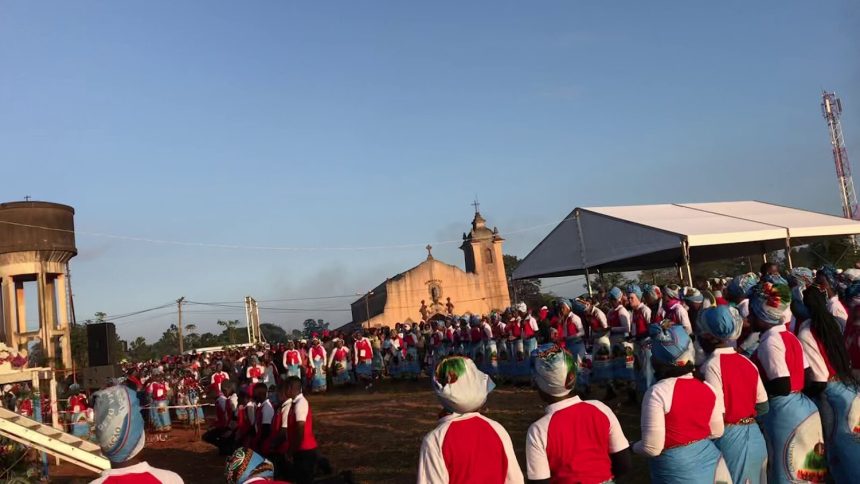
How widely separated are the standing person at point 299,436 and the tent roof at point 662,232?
12227mm

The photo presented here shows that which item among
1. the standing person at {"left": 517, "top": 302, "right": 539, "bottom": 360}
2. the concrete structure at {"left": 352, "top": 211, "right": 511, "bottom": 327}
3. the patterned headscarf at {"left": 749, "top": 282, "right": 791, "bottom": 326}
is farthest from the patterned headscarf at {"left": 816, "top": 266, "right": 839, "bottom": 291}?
the concrete structure at {"left": 352, "top": 211, "right": 511, "bottom": 327}

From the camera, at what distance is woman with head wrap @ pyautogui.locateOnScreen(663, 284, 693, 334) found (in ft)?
31.0

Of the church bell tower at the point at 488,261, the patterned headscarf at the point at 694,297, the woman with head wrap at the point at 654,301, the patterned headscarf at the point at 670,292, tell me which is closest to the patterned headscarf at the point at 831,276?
the patterned headscarf at the point at 694,297

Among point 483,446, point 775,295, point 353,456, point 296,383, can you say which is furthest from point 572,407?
point 353,456

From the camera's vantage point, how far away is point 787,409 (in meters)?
4.61

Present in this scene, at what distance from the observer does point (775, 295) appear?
15.4 feet

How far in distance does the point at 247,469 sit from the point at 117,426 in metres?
0.67

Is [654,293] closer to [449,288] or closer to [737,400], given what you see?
[737,400]

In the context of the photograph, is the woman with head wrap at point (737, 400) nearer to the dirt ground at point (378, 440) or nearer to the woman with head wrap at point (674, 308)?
the dirt ground at point (378, 440)

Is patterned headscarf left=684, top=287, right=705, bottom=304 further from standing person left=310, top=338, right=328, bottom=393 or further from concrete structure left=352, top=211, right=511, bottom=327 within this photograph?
concrete structure left=352, top=211, right=511, bottom=327

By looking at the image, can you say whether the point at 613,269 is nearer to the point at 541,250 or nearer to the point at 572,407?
the point at 541,250

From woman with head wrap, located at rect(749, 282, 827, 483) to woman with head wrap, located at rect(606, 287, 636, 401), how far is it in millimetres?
6937

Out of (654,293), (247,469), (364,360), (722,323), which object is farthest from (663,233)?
(247,469)

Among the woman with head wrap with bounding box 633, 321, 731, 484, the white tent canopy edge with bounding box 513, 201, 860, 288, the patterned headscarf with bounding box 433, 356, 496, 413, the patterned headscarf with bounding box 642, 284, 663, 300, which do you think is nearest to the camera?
the patterned headscarf with bounding box 433, 356, 496, 413
